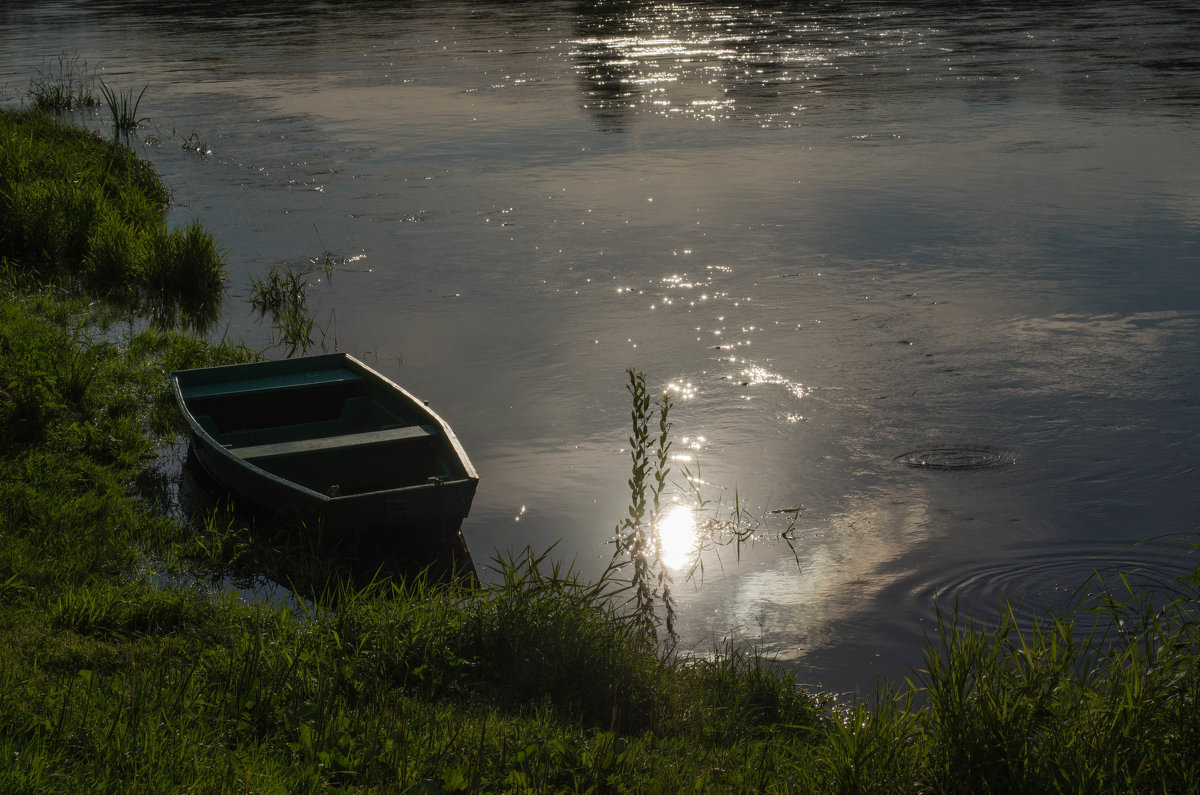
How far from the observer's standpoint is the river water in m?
6.50

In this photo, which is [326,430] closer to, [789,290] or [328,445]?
[328,445]

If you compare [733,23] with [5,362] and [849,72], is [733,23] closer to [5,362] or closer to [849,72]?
[849,72]

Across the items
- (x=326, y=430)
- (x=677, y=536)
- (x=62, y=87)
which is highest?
(x=62, y=87)

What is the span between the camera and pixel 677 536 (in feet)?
21.9

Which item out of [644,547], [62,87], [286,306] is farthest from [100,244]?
[62,87]

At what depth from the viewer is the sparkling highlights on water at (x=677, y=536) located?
21.1 ft

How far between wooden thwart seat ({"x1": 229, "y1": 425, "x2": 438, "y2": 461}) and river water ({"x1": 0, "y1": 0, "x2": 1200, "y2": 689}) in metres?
0.63

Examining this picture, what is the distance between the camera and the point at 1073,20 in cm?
3556

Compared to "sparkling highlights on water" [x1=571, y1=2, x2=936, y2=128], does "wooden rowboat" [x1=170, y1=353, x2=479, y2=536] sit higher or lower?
lower

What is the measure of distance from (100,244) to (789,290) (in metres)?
6.81

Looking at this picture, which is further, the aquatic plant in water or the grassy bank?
the aquatic plant in water

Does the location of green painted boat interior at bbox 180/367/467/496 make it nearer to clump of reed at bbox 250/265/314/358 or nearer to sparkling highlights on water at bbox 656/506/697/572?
sparkling highlights on water at bbox 656/506/697/572

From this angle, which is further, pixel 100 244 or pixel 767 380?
pixel 100 244

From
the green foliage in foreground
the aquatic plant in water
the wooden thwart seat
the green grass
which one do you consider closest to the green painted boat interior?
the wooden thwart seat
